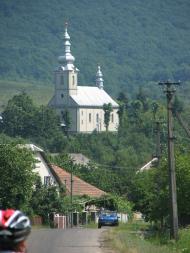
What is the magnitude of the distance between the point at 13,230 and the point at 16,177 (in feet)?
163

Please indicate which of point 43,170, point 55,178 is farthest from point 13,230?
point 43,170

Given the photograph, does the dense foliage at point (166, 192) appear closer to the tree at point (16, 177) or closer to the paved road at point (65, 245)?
the paved road at point (65, 245)

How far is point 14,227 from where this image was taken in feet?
22.5

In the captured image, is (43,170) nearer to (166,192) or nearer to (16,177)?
(16,177)

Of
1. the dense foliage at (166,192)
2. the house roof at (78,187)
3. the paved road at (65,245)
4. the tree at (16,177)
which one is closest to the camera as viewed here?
the paved road at (65,245)

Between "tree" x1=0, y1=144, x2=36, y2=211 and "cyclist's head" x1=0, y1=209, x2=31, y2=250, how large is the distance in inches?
1822

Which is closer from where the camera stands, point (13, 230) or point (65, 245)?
point (13, 230)

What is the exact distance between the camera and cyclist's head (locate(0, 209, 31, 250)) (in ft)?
22.4

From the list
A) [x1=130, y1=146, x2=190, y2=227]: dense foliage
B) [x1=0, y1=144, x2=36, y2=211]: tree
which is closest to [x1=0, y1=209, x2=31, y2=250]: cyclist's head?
[x1=130, y1=146, x2=190, y2=227]: dense foliage

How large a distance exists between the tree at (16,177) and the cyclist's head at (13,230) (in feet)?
152

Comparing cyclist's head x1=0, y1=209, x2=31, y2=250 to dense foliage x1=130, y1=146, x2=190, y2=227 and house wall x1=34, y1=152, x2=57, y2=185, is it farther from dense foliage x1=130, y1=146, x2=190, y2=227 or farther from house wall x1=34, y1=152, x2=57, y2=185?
house wall x1=34, y1=152, x2=57, y2=185

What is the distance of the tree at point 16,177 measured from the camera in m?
54.7

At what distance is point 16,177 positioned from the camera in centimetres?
5634

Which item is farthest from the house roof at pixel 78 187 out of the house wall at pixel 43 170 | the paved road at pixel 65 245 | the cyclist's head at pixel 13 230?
the cyclist's head at pixel 13 230
